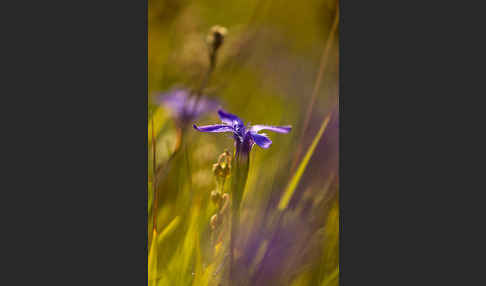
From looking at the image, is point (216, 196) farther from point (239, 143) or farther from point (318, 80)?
point (318, 80)

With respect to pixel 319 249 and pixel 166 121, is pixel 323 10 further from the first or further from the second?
pixel 319 249

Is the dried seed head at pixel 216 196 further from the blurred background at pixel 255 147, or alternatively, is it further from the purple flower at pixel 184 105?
the purple flower at pixel 184 105

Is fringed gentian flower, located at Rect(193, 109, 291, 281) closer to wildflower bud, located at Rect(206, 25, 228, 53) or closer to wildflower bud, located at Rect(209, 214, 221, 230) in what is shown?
wildflower bud, located at Rect(209, 214, 221, 230)

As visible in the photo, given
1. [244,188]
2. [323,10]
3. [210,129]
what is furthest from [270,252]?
[323,10]

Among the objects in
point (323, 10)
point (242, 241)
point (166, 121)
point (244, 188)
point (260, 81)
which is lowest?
point (242, 241)

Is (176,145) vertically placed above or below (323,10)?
below

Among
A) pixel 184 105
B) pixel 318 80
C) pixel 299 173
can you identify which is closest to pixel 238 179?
pixel 299 173

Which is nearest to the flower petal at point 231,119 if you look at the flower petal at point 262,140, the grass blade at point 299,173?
the flower petal at point 262,140
